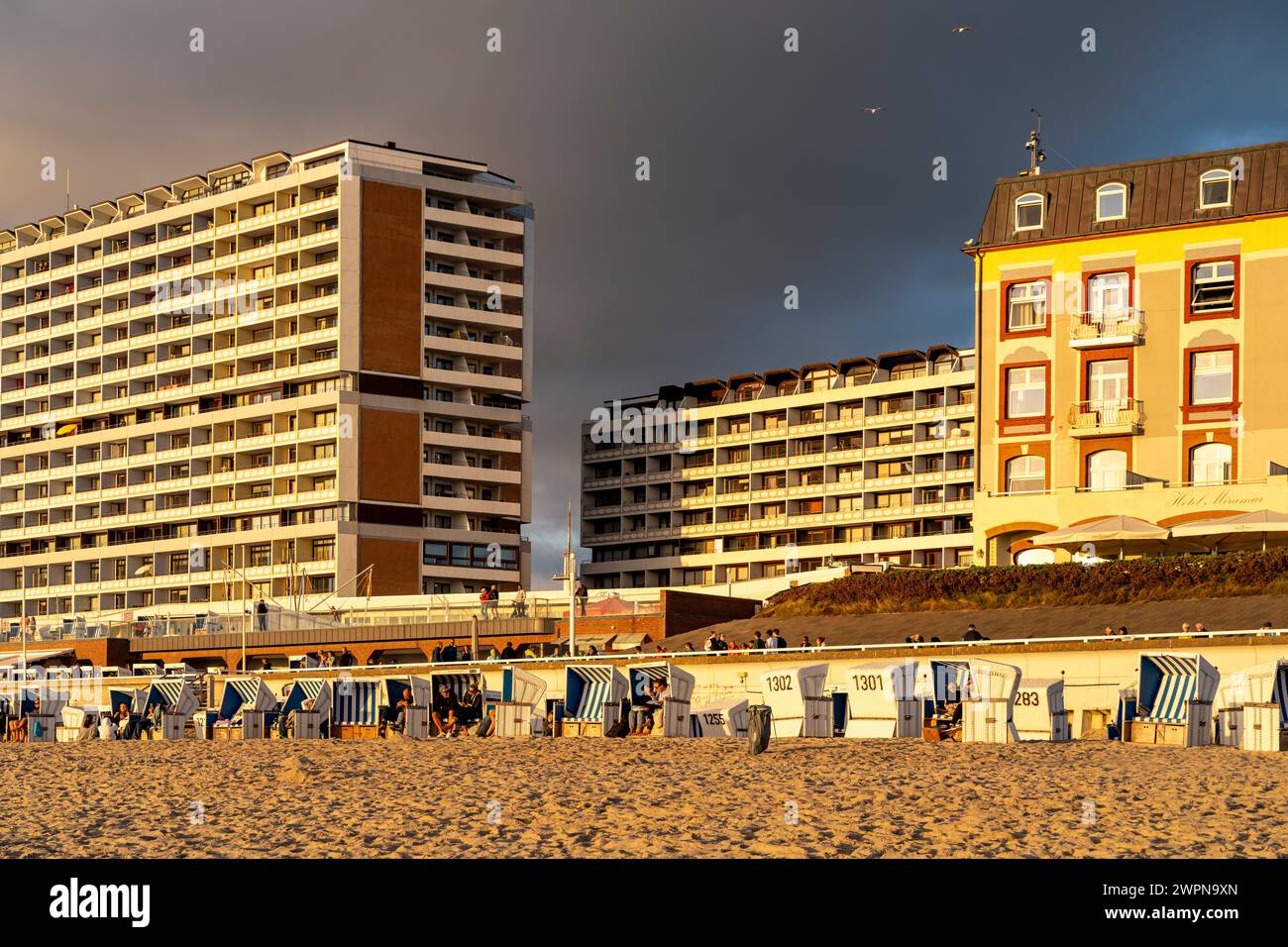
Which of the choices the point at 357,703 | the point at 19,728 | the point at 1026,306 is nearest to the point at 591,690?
the point at 357,703

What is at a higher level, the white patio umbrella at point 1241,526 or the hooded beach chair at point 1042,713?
the white patio umbrella at point 1241,526

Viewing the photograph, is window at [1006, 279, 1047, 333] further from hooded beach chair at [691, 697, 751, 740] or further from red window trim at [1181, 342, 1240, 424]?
hooded beach chair at [691, 697, 751, 740]

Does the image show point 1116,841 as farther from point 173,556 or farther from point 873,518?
point 173,556

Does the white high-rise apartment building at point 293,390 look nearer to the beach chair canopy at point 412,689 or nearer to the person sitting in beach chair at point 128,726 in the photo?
the person sitting in beach chair at point 128,726

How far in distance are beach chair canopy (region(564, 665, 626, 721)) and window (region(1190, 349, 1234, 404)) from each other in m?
30.4

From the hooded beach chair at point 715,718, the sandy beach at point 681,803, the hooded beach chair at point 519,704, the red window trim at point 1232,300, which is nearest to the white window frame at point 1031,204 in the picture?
the red window trim at point 1232,300

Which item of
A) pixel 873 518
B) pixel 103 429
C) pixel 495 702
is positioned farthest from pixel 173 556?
pixel 495 702

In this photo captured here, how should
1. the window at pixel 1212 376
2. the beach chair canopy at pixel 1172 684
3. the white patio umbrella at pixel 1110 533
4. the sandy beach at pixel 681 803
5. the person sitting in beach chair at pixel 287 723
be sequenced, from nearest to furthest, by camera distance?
1. the sandy beach at pixel 681 803
2. the beach chair canopy at pixel 1172 684
3. the person sitting in beach chair at pixel 287 723
4. the white patio umbrella at pixel 1110 533
5. the window at pixel 1212 376

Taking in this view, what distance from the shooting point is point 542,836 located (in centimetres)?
1861

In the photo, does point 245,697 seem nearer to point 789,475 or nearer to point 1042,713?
point 1042,713

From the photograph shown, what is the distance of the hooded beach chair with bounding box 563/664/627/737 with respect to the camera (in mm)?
35219

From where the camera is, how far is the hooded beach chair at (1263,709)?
27.2 metres

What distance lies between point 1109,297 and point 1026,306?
2.86 m
